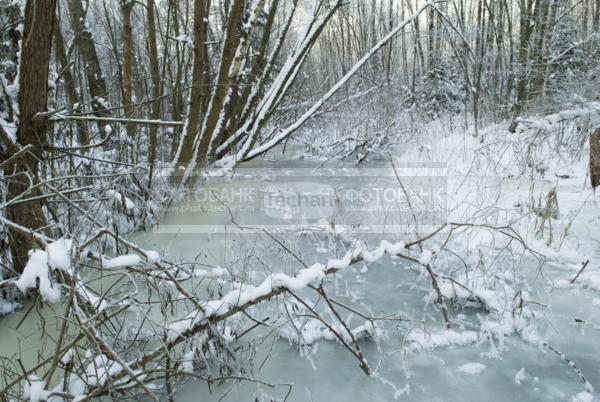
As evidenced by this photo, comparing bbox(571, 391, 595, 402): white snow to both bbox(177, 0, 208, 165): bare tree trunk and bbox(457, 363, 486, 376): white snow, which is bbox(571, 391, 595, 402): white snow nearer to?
bbox(457, 363, 486, 376): white snow

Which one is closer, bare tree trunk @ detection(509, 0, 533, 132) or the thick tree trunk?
the thick tree trunk

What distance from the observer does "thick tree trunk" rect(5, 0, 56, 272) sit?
2.23m

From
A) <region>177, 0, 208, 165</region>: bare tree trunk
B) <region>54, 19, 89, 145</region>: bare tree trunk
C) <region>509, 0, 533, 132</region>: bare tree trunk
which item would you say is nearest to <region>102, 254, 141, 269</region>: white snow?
<region>177, 0, 208, 165</region>: bare tree trunk

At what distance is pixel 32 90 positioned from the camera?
2.29 m

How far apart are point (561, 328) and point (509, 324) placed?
1.03 ft

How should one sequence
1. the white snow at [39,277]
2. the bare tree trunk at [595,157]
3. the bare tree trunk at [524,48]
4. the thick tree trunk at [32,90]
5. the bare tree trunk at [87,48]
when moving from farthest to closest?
the bare tree trunk at [524,48] → the bare tree trunk at [87,48] → the bare tree trunk at [595,157] → the thick tree trunk at [32,90] → the white snow at [39,277]

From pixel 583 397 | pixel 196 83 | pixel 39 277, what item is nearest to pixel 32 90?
pixel 39 277

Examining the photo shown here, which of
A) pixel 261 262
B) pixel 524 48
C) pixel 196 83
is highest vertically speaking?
pixel 524 48


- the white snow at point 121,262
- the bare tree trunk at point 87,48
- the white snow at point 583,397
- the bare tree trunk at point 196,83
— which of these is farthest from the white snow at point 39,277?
the bare tree trunk at point 87,48

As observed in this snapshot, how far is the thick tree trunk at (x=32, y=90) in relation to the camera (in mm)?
2227

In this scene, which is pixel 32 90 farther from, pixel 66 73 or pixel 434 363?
pixel 434 363

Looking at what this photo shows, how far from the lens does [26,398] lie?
1443 mm

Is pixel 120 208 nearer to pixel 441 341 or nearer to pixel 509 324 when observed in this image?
pixel 441 341

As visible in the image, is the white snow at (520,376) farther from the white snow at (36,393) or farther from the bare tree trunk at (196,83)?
the bare tree trunk at (196,83)
